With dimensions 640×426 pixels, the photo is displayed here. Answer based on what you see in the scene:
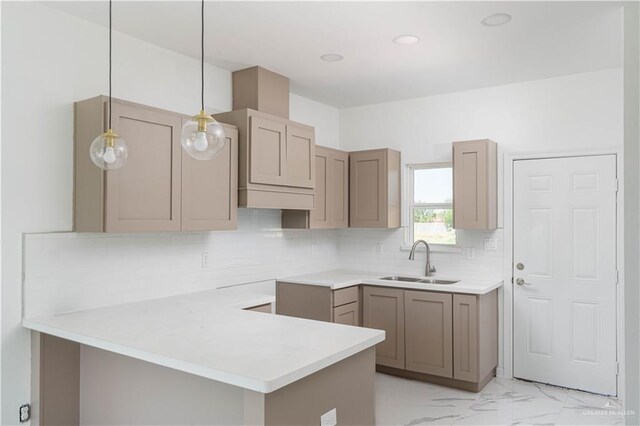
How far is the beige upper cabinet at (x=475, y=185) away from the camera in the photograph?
13.6ft

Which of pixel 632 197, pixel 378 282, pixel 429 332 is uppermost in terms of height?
pixel 632 197

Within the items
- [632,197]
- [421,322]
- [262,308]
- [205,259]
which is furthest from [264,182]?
[632,197]

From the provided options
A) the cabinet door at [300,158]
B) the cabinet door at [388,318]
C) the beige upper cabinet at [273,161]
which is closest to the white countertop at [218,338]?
the beige upper cabinet at [273,161]

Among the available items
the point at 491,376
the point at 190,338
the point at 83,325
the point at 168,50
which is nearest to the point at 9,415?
the point at 83,325

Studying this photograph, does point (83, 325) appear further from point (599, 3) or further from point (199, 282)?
point (599, 3)

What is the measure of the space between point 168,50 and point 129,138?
1.01 meters

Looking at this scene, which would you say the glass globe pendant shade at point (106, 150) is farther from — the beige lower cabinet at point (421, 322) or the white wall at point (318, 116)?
the white wall at point (318, 116)

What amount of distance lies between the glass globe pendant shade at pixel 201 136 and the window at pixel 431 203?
3183mm

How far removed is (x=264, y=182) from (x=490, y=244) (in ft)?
7.32

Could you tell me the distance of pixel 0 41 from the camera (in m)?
2.57

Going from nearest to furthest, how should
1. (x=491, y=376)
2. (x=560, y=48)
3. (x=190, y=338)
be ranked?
(x=190, y=338) → (x=560, y=48) → (x=491, y=376)

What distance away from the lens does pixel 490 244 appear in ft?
14.5

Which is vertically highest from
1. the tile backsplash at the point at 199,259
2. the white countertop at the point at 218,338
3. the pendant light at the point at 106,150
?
the pendant light at the point at 106,150

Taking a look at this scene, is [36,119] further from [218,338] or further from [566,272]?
[566,272]
